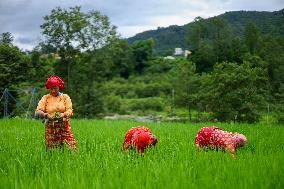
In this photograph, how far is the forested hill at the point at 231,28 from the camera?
57.9m

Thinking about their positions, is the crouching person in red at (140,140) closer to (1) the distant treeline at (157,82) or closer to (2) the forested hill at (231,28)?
(1) the distant treeline at (157,82)

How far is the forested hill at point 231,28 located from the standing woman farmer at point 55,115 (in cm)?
4938

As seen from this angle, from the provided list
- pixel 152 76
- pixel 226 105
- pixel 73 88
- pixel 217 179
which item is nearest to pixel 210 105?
pixel 226 105

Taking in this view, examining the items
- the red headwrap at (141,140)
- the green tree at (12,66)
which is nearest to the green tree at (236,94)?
the green tree at (12,66)

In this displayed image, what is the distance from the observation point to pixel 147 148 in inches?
201

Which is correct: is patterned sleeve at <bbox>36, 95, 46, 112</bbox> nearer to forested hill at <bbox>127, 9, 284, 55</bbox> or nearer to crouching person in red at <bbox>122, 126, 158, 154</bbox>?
crouching person in red at <bbox>122, 126, 158, 154</bbox>

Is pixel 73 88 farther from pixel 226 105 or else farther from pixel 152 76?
pixel 152 76

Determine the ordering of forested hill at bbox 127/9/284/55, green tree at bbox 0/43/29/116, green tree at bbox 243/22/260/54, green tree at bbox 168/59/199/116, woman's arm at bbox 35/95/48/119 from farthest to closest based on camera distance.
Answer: forested hill at bbox 127/9/284/55 → green tree at bbox 243/22/260/54 → green tree at bbox 168/59/199/116 → green tree at bbox 0/43/29/116 → woman's arm at bbox 35/95/48/119

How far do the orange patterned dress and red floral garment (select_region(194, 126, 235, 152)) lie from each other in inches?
80.6

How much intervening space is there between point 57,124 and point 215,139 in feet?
8.28

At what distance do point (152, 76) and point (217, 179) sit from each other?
58146 mm

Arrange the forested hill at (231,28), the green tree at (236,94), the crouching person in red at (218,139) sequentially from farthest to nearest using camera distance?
the forested hill at (231,28) → the green tree at (236,94) → the crouching person in red at (218,139)

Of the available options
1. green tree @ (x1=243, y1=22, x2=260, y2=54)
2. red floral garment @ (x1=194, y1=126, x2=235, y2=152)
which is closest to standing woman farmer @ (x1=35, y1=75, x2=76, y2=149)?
red floral garment @ (x1=194, y1=126, x2=235, y2=152)

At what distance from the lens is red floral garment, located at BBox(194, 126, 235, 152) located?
512 cm
